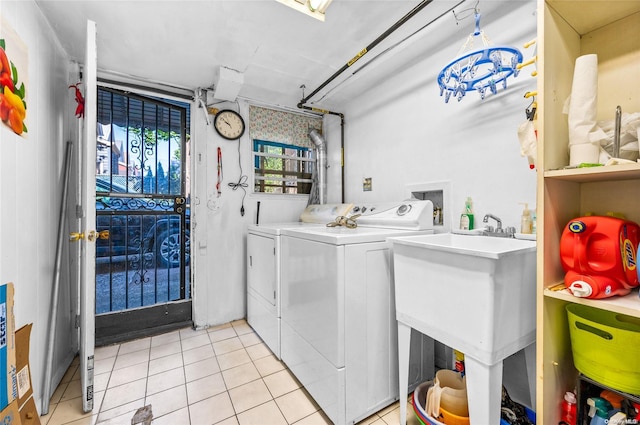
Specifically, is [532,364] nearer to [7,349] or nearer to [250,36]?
[7,349]

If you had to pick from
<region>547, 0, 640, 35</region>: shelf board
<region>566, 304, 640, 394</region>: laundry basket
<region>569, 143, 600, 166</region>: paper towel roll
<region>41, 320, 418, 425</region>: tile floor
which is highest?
<region>547, 0, 640, 35</region>: shelf board

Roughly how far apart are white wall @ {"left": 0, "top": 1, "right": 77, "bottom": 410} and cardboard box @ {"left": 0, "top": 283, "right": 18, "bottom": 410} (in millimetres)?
82

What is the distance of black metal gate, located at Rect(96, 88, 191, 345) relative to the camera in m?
2.65

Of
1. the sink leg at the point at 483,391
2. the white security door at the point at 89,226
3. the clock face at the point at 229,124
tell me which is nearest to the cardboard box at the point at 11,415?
the white security door at the point at 89,226

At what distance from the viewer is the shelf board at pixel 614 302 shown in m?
0.80

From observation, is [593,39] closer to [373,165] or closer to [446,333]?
[446,333]

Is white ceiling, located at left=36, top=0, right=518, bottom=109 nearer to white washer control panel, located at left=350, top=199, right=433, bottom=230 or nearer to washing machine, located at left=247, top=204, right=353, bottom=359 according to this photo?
white washer control panel, located at left=350, top=199, right=433, bottom=230

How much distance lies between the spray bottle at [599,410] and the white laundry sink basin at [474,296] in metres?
0.26

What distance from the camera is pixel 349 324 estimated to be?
1.50m

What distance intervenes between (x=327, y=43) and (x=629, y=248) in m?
2.12

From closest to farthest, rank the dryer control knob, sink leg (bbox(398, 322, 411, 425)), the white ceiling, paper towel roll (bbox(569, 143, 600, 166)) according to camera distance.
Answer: paper towel roll (bbox(569, 143, 600, 166)) → sink leg (bbox(398, 322, 411, 425)) → the white ceiling → the dryer control knob

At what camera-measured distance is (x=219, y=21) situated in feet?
6.05

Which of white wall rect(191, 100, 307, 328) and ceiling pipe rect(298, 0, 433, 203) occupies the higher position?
ceiling pipe rect(298, 0, 433, 203)

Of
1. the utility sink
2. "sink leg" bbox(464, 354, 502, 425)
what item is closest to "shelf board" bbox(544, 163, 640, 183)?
the utility sink
